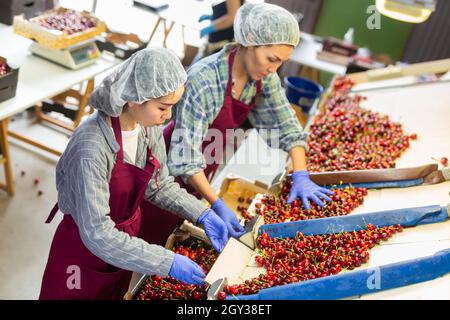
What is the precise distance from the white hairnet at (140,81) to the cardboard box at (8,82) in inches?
69.2

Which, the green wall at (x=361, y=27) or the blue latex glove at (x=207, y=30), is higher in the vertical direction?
the green wall at (x=361, y=27)

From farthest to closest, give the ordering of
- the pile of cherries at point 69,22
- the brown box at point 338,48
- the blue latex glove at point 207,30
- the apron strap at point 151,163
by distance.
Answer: the brown box at point 338,48 → the blue latex glove at point 207,30 → the pile of cherries at point 69,22 → the apron strap at point 151,163

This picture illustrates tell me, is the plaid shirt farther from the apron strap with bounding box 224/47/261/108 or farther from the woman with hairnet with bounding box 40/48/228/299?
the woman with hairnet with bounding box 40/48/228/299

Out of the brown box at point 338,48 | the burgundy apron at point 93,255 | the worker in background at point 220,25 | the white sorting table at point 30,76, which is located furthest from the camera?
the brown box at point 338,48

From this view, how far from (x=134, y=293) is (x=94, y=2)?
395 centimetres

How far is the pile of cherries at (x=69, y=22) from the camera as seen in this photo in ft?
13.5

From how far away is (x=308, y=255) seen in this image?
2008 millimetres

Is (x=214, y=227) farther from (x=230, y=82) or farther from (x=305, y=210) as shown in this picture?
(x=230, y=82)

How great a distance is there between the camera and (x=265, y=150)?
4.23m

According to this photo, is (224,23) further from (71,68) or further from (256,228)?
(256,228)

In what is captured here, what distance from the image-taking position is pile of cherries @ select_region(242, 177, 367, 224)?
2.30 m

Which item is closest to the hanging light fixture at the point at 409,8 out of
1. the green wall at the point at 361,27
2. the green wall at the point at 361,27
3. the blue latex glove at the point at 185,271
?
the blue latex glove at the point at 185,271

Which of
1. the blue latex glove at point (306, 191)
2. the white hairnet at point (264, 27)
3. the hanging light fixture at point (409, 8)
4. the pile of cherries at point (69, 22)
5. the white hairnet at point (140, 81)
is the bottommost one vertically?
the pile of cherries at point (69, 22)

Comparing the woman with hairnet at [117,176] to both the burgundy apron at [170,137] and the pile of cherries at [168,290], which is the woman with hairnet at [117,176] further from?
the burgundy apron at [170,137]
